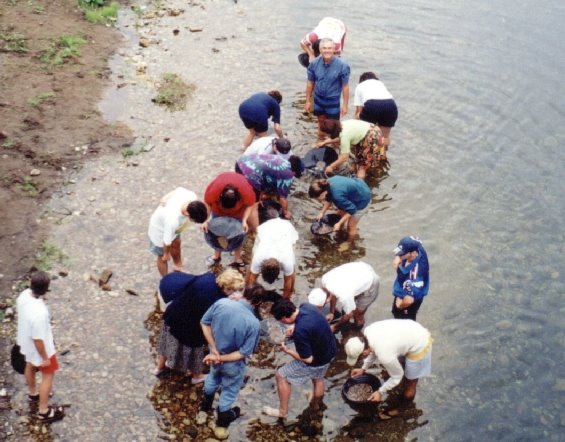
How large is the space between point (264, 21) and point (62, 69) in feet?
21.7

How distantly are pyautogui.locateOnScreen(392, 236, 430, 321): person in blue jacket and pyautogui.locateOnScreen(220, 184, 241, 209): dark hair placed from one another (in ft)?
8.42

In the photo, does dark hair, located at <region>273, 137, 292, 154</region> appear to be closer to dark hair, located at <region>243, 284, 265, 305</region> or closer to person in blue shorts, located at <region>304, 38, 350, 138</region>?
person in blue shorts, located at <region>304, 38, 350, 138</region>

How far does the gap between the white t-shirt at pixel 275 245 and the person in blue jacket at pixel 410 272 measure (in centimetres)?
156

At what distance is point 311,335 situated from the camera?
23.3 feet

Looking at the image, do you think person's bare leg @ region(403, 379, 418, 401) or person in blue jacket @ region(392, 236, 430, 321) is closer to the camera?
person's bare leg @ region(403, 379, 418, 401)

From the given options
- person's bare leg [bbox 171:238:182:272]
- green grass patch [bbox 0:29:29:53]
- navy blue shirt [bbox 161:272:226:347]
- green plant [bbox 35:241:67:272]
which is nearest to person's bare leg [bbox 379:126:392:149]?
person's bare leg [bbox 171:238:182:272]

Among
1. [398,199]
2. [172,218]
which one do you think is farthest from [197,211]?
[398,199]

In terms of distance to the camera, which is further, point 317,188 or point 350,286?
point 317,188

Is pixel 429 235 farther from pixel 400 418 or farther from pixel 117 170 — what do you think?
pixel 117 170

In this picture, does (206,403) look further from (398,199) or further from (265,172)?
(398,199)

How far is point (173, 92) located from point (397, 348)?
366 inches

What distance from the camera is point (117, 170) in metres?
11.8

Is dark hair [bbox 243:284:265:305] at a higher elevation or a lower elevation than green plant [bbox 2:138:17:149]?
higher

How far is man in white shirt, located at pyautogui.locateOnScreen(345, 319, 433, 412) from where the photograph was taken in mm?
7570
